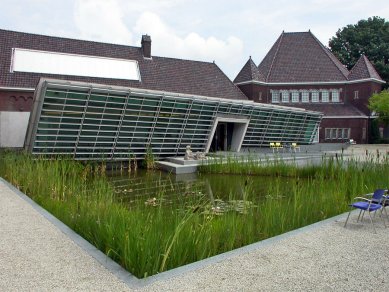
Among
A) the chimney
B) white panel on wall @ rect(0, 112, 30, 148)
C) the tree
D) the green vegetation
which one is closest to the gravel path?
the green vegetation

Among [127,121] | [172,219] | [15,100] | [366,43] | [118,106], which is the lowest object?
[172,219]

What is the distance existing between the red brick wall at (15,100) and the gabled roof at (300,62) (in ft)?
88.9

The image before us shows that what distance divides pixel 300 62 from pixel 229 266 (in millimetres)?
44372

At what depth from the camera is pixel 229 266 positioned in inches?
193

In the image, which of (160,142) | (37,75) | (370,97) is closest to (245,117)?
(160,142)

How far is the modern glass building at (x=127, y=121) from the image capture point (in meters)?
19.8

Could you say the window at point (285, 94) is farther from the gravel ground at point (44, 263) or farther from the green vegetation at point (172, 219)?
the gravel ground at point (44, 263)

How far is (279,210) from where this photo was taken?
7305mm

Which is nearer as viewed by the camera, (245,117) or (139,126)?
(139,126)

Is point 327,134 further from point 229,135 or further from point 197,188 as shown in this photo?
point 197,188

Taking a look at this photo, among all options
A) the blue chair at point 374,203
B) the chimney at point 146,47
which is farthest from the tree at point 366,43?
the blue chair at point 374,203

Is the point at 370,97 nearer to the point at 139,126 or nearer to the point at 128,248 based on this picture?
the point at 139,126

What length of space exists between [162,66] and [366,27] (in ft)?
121

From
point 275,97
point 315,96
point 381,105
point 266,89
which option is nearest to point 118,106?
point 266,89
